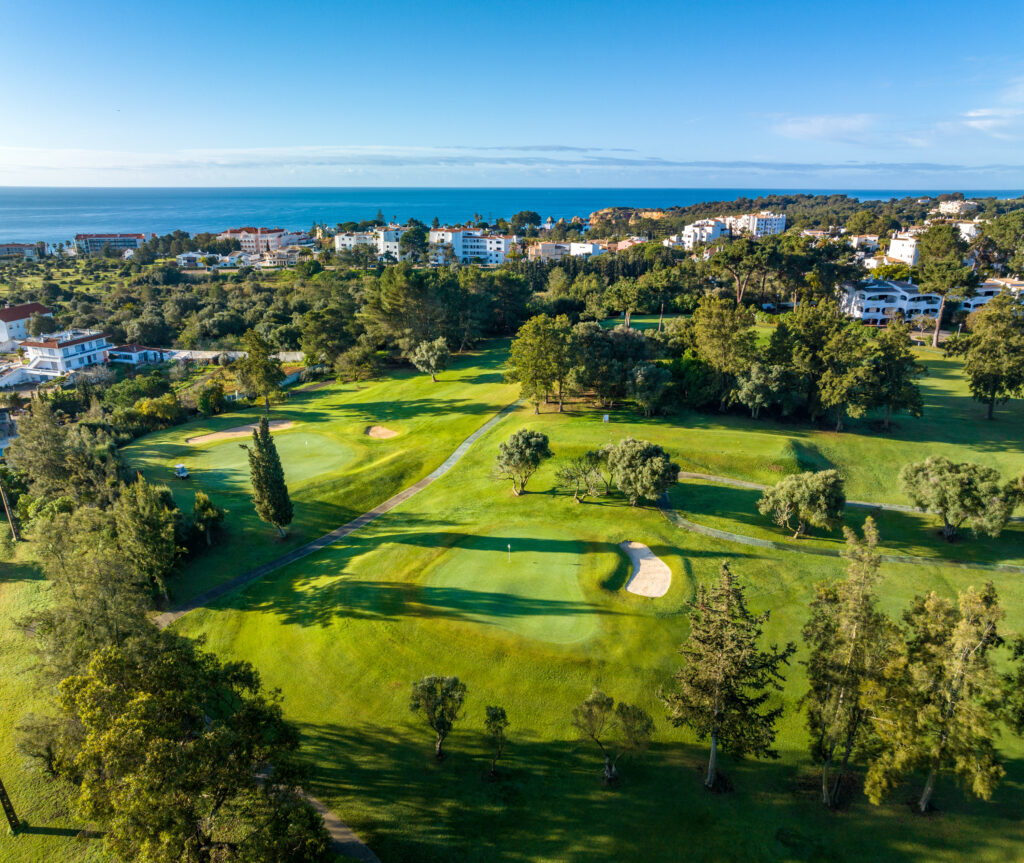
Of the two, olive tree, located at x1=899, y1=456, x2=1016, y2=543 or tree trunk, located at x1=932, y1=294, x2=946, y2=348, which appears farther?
tree trunk, located at x1=932, y1=294, x2=946, y2=348

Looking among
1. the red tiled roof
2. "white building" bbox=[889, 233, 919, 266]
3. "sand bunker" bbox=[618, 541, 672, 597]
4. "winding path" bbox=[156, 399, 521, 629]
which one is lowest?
"winding path" bbox=[156, 399, 521, 629]

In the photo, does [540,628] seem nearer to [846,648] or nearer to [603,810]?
[603,810]

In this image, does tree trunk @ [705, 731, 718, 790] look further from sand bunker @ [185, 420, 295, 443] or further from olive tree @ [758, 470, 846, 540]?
sand bunker @ [185, 420, 295, 443]

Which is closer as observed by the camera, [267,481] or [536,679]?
[536,679]

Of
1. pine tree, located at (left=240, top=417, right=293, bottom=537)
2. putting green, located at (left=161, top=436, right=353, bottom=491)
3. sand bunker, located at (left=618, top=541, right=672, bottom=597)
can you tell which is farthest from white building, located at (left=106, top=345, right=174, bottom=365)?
sand bunker, located at (left=618, top=541, right=672, bottom=597)

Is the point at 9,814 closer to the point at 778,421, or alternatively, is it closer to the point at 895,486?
the point at 895,486

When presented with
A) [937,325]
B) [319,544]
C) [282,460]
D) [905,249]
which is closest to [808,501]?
[319,544]
